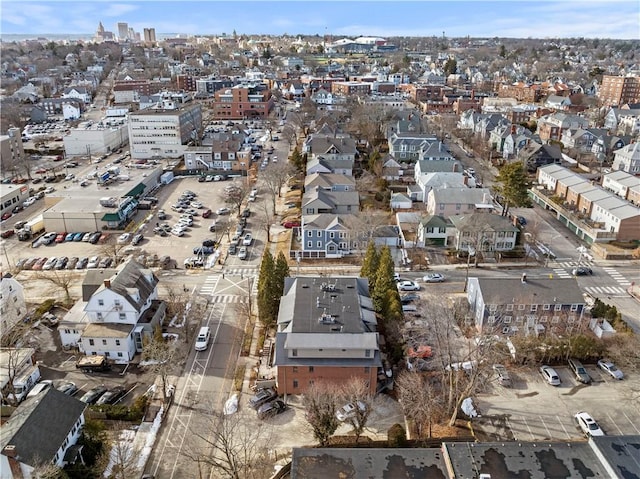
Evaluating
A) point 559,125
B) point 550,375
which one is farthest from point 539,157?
point 550,375

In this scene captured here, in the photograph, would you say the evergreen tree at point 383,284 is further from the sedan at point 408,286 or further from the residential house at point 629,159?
the residential house at point 629,159

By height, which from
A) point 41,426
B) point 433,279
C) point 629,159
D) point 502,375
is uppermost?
point 629,159

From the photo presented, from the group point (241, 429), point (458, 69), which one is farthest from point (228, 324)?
point (458, 69)

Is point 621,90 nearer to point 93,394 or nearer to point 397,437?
point 397,437

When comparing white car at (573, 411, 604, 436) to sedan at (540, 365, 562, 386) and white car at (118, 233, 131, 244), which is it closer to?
sedan at (540, 365, 562, 386)

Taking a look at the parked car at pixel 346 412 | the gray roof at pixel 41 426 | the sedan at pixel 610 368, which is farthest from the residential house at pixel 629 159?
the gray roof at pixel 41 426

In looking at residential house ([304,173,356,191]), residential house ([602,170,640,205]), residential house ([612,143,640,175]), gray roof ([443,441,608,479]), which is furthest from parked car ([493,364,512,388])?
residential house ([612,143,640,175])
